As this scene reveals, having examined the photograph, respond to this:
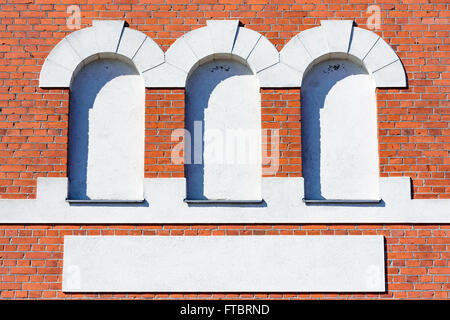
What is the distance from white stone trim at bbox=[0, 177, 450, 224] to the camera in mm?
6938

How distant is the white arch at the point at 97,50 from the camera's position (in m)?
7.24

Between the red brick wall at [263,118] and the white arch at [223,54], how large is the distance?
11 centimetres

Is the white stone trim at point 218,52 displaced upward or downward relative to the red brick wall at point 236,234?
upward

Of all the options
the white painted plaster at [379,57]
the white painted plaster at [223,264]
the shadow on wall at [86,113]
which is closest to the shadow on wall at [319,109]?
the white painted plaster at [379,57]

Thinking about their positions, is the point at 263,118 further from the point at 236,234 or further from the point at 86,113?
the point at 86,113

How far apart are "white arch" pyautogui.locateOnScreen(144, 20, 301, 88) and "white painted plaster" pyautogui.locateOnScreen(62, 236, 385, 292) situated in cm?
171

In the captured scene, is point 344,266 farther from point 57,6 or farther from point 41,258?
point 57,6

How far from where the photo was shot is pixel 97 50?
23.9 feet

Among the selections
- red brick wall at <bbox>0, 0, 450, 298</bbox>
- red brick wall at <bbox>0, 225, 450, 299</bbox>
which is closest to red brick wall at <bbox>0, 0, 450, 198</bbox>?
red brick wall at <bbox>0, 0, 450, 298</bbox>

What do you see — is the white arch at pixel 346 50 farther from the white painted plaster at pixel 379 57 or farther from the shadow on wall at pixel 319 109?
the shadow on wall at pixel 319 109

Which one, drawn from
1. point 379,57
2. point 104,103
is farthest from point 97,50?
point 379,57

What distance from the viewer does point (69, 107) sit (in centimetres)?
726

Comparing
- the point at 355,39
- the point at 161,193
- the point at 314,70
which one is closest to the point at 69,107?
the point at 161,193
